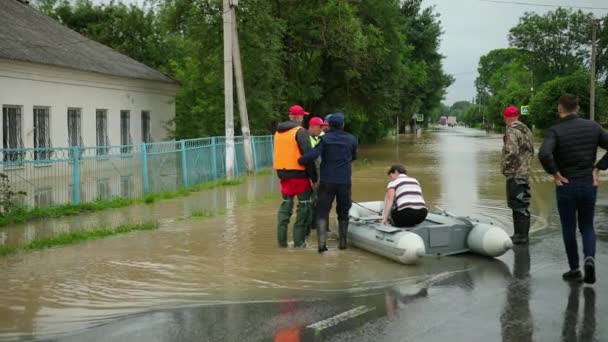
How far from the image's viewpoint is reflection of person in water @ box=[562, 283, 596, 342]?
17.7 ft

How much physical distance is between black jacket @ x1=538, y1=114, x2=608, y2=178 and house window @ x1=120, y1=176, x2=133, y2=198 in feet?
34.5

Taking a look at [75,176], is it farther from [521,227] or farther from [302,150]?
[521,227]

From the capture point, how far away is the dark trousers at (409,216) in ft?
28.1

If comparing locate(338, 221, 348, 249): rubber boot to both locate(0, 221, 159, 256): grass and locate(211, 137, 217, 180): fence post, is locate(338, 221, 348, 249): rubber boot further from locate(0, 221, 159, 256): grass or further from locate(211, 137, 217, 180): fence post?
locate(211, 137, 217, 180): fence post

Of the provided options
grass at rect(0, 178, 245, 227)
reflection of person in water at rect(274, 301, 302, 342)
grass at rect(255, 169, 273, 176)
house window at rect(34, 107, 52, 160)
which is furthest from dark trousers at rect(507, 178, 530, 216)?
house window at rect(34, 107, 52, 160)

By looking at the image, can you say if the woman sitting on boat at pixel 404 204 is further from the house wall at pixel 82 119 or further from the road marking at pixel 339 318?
the house wall at pixel 82 119

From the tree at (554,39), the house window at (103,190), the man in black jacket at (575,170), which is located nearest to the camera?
the man in black jacket at (575,170)

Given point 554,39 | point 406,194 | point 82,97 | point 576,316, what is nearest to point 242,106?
point 82,97

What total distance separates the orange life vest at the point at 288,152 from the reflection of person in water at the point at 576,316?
3.72 meters

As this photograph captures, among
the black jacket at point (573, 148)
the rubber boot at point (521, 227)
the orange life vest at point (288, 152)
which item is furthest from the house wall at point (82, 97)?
the black jacket at point (573, 148)

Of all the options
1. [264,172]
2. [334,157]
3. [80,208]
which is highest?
[334,157]

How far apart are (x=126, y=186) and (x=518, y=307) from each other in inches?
436

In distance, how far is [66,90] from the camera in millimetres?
24281

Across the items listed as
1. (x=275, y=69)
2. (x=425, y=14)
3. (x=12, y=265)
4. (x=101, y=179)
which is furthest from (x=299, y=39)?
(x=425, y=14)
